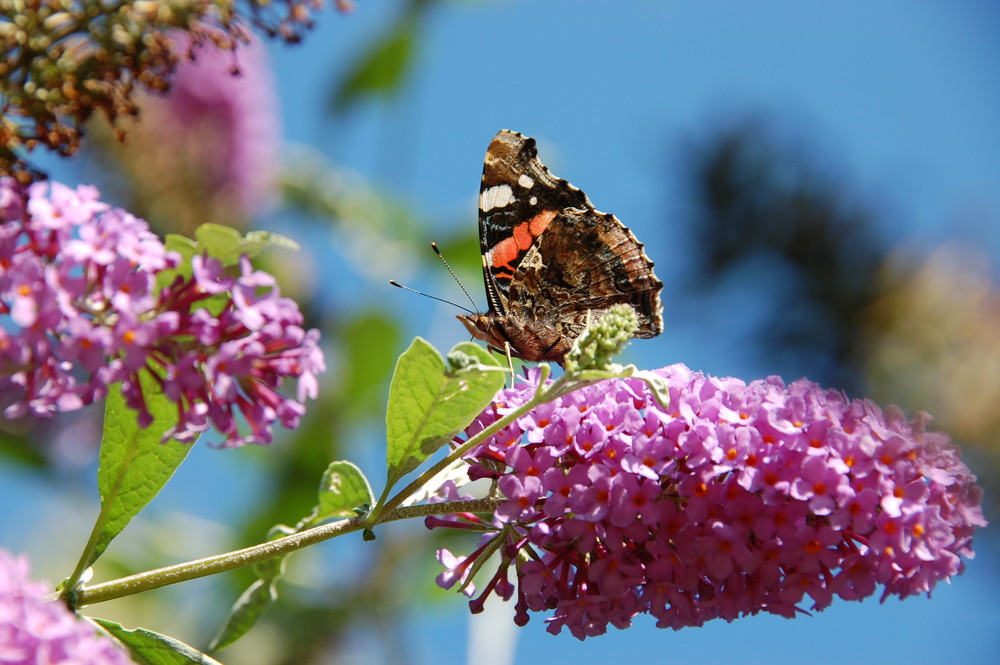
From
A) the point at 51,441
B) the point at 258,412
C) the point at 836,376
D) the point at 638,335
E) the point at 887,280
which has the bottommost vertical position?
the point at 258,412

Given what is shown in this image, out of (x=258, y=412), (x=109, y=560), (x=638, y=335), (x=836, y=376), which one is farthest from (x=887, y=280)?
(x=109, y=560)

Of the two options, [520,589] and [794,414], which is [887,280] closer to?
[794,414]

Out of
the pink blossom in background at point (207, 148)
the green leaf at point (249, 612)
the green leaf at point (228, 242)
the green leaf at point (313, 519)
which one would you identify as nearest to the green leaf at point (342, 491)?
the green leaf at point (313, 519)

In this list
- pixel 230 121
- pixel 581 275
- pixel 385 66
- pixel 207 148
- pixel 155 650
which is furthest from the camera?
pixel 230 121

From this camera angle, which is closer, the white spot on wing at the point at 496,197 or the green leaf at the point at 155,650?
the green leaf at the point at 155,650

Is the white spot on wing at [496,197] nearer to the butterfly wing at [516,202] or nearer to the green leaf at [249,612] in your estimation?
the butterfly wing at [516,202]

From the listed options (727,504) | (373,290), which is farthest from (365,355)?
(727,504)

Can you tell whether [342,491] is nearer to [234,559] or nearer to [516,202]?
[234,559]
